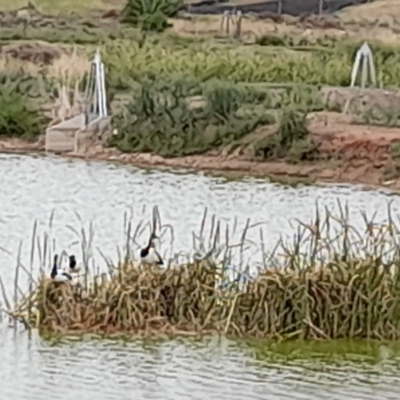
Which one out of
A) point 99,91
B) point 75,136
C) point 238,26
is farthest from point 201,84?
point 238,26

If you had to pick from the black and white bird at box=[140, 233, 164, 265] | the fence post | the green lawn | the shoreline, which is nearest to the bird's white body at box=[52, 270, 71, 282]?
the black and white bird at box=[140, 233, 164, 265]

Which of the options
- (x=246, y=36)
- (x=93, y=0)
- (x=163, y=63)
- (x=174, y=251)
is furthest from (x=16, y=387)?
(x=93, y=0)

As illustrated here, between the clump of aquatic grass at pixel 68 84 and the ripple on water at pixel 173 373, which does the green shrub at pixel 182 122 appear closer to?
the clump of aquatic grass at pixel 68 84

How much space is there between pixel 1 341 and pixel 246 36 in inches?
960

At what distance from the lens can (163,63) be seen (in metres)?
28.8

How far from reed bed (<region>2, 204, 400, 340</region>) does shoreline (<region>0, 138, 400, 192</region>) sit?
9.49m

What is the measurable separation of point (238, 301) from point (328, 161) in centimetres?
1084

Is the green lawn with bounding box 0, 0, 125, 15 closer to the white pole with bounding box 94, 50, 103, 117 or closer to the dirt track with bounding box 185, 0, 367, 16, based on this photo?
the dirt track with bounding box 185, 0, 367, 16

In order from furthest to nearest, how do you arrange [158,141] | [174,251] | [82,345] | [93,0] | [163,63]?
1. [93,0]
2. [163,63]
3. [158,141]
4. [174,251]
5. [82,345]

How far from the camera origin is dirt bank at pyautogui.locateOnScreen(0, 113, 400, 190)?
20938 millimetres

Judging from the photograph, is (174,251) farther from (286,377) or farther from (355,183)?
(355,183)

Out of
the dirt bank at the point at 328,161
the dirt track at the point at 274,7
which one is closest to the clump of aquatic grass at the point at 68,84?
the dirt bank at the point at 328,161

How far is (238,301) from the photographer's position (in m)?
10.8

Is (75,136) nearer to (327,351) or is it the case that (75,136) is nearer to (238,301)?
(238,301)
